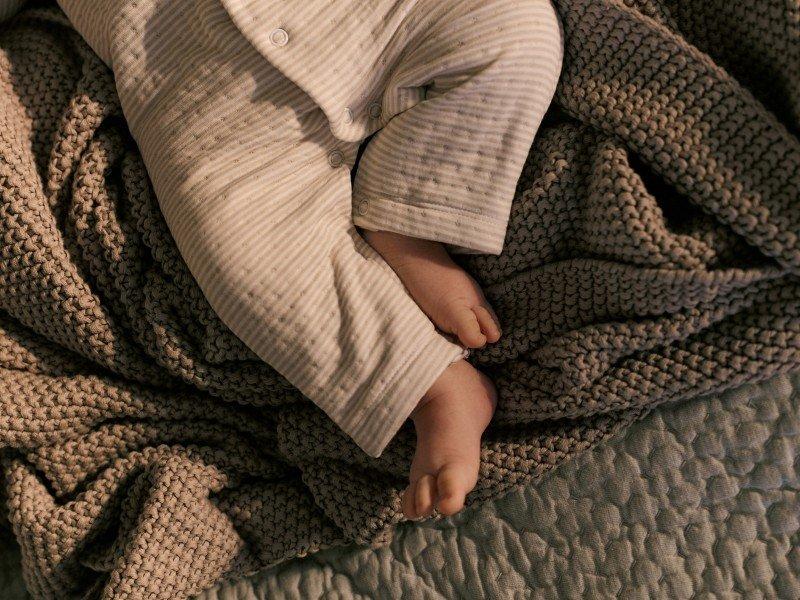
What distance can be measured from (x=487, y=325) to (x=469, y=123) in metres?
0.24

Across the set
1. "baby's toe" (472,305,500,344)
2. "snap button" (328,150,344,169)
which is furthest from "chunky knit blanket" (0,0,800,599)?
"snap button" (328,150,344,169)

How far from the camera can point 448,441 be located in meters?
0.81

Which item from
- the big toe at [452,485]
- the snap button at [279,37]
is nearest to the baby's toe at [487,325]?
the big toe at [452,485]

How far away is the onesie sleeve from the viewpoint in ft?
2.72

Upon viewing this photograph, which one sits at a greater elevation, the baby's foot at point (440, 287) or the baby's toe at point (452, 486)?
the baby's foot at point (440, 287)

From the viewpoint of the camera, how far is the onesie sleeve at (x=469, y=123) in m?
0.83

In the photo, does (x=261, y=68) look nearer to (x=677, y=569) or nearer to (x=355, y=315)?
(x=355, y=315)

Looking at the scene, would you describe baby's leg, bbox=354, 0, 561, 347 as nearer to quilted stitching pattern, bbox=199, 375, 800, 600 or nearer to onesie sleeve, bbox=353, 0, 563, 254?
onesie sleeve, bbox=353, 0, 563, 254

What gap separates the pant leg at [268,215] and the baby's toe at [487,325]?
41mm

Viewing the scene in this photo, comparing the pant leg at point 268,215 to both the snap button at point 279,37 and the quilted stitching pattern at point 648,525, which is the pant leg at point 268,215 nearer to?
the snap button at point 279,37

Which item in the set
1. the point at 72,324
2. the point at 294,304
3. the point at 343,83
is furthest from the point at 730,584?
the point at 72,324

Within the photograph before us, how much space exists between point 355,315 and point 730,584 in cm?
52

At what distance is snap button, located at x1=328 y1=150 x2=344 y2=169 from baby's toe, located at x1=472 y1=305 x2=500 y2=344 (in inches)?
9.9

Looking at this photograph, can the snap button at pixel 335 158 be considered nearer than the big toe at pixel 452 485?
No
